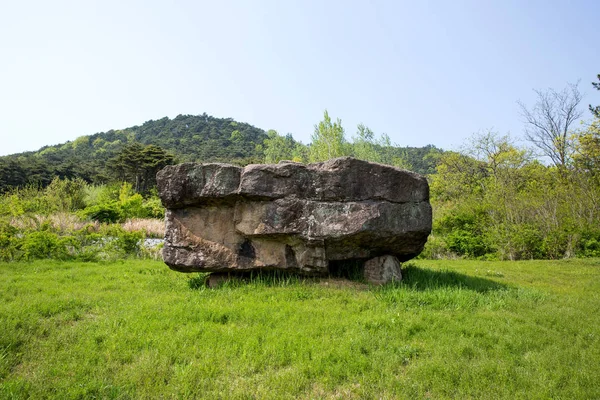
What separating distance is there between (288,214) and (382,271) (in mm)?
2790

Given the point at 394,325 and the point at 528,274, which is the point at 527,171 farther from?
the point at 394,325

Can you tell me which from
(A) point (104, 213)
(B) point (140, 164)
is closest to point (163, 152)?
(B) point (140, 164)

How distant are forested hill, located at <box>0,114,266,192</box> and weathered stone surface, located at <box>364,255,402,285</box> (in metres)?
48.4

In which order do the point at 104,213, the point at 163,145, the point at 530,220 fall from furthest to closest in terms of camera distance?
1. the point at 163,145
2. the point at 104,213
3. the point at 530,220

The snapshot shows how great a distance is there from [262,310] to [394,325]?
2370mm

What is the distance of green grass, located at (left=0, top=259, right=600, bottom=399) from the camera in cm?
426

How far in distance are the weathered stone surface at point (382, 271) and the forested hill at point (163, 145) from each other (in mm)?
48377

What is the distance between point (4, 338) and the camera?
17.3ft

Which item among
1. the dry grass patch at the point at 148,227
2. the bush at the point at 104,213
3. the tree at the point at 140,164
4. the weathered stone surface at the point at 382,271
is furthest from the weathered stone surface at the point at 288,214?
the tree at the point at 140,164

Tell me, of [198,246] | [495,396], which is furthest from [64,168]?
[495,396]

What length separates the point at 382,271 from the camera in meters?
8.83

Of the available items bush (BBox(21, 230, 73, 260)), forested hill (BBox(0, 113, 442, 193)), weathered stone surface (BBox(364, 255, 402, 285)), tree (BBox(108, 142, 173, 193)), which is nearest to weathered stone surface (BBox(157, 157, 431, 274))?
weathered stone surface (BBox(364, 255, 402, 285))

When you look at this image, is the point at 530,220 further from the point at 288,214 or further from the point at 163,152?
the point at 163,152

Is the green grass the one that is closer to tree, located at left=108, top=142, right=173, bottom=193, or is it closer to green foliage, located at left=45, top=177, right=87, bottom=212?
green foliage, located at left=45, top=177, right=87, bottom=212
